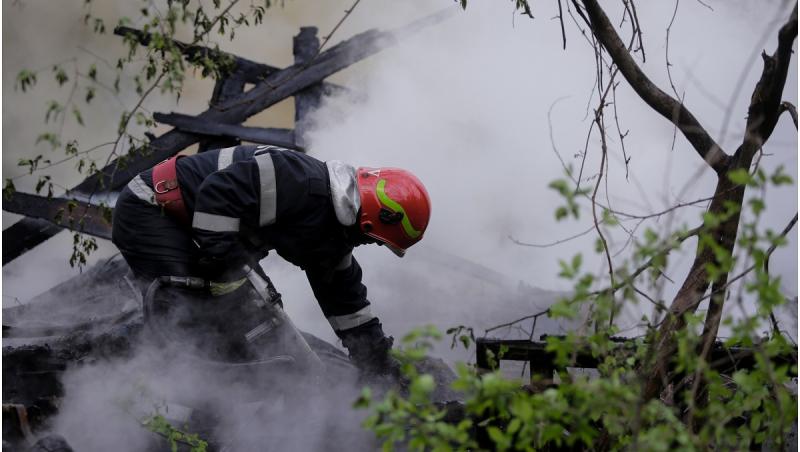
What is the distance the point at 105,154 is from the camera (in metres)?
10.5

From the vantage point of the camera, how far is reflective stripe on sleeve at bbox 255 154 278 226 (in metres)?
4.11

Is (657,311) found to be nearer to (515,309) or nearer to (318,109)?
(515,309)

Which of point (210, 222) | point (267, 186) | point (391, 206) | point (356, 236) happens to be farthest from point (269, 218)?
point (391, 206)

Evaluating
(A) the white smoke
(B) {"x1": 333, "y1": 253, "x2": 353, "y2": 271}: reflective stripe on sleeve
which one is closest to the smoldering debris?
(B) {"x1": 333, "y1": 253, "x2": 353, "y2": 271}: reflective stripe on sleeve

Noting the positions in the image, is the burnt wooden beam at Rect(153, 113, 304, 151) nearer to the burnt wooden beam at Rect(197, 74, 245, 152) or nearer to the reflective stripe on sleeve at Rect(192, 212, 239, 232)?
the burnt wooden beam at Rect(197, 74, 245, 152)

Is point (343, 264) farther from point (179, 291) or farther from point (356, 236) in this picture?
point (179, 291)

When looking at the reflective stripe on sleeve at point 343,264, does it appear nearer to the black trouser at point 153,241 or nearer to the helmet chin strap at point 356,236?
the helmet chin strap at point 356,236

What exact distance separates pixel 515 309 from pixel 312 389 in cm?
322

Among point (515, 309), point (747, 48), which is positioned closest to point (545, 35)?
point (747, 48)

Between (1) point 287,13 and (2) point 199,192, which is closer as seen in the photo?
(2) point 199,192

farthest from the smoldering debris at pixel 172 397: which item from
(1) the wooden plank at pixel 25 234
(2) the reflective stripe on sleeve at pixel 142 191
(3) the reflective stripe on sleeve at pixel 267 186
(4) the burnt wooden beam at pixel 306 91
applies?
(4) the burnt wooden beam at pixel 306 91

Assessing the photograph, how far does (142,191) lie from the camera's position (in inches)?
174

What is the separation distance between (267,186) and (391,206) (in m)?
0.58

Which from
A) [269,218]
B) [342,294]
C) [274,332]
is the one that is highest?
[269,218]
